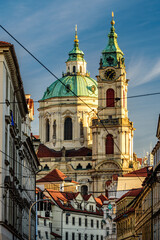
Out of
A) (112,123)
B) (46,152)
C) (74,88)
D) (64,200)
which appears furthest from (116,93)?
(64,200)

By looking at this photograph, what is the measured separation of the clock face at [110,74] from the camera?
158000 mm

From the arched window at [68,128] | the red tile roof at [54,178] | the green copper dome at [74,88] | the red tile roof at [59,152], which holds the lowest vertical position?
the red tile roof at [54,178]

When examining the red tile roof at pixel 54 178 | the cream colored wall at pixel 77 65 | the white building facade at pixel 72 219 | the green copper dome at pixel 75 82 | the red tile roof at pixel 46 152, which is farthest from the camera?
the cream colored wall at pixel 77 65

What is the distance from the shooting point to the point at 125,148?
153 m

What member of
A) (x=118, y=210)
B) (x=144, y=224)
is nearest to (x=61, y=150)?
(x=118, y=210)

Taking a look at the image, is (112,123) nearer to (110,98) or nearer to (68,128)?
(110,98)

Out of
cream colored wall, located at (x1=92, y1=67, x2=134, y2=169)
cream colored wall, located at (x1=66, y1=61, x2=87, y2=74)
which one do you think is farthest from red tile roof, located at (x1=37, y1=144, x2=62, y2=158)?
cream colored wall, located at (x1=66, y1=61, x2=87, y2=74)

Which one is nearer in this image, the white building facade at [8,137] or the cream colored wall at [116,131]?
the white building facade at [8,137]

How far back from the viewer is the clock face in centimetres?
15800

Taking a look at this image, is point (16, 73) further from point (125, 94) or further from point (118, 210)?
point (125, 94)

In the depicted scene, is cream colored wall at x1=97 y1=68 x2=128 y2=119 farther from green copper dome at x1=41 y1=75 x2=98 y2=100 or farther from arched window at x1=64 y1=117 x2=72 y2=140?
arched window at x1=64 y1=117 x2=72 y2=140

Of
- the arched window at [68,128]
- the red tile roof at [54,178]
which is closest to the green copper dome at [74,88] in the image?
the arched window at [68,128]

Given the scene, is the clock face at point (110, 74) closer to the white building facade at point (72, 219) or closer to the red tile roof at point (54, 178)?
the red tile roof at point (54, 178)

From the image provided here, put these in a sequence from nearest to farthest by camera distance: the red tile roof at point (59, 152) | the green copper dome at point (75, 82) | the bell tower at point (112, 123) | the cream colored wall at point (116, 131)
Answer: the bell tower at point (112, 123) < the cream colored wall at point (116, 131) < the red tile roof at point (59, 152) < the green copper dome at point (75, 82)
